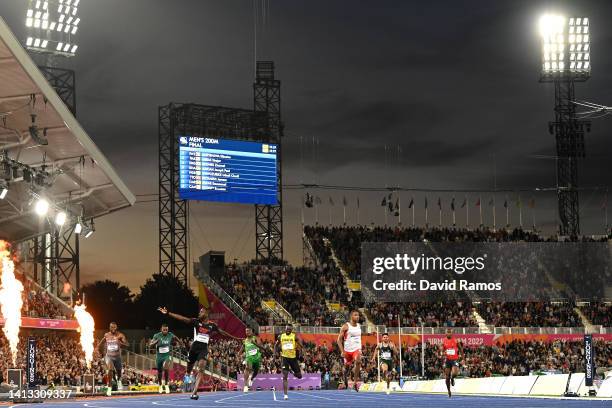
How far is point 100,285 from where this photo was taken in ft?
390

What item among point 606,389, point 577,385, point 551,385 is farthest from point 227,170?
point 606,389

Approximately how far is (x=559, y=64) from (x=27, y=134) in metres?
48.4

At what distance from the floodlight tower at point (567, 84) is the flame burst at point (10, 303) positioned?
139 feet

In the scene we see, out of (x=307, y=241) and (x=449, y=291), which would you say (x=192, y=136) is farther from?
(x=449, y=291)

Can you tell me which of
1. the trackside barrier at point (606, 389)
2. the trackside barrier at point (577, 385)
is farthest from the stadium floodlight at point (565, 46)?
the trackside barrier at point (606, 389)

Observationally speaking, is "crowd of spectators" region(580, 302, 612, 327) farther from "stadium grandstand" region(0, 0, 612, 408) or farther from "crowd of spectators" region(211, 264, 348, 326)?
"crowd of spectators" region(211, 264, 348, 326)

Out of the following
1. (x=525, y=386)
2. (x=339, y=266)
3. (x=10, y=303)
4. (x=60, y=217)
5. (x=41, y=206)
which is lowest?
(x=525, y=386)

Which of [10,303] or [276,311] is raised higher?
[10,303]

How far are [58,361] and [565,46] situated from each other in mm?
46625

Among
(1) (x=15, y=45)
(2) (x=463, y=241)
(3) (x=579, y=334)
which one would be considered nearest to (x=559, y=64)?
(2) (x=463, y=241)

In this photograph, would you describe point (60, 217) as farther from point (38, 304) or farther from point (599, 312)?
point (599, 312)

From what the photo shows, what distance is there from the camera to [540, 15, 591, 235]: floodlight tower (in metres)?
72.6

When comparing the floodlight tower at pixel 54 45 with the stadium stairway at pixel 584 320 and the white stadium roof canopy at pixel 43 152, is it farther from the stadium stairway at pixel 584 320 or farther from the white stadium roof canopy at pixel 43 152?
the stadium stairway at pixel 584 320

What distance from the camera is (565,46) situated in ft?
244
